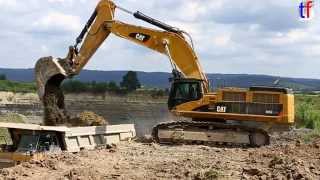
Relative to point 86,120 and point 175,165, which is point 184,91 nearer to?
point 86,120

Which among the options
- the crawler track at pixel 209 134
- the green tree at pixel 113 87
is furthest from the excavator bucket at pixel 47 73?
the green tree at pixel 113 87

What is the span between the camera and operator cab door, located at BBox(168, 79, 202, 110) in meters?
21.2

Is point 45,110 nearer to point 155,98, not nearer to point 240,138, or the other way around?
point 240,138

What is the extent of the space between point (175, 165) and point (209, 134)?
5.30m

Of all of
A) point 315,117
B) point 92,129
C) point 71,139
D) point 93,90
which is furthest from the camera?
point 93,90

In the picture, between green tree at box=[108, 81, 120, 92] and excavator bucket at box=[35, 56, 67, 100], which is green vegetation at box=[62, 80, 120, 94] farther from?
excavator bucket at box=[35, 56, 67, 100]

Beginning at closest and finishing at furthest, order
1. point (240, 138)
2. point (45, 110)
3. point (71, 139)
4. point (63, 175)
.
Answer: point (63, 175)
point (71, 139)
point (240, 138)
point (45, 110)

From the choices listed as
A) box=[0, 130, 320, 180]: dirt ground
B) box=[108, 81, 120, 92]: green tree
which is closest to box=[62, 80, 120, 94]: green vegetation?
box=[108, 81, 120, 92]: green tree

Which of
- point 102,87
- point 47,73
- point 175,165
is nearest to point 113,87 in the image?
point 102,87

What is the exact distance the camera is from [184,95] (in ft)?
70.1

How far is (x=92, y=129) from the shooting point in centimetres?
1897

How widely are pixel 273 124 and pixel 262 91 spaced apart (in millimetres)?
1053

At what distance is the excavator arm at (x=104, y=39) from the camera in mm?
22203

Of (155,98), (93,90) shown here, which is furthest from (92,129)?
(93,90)
